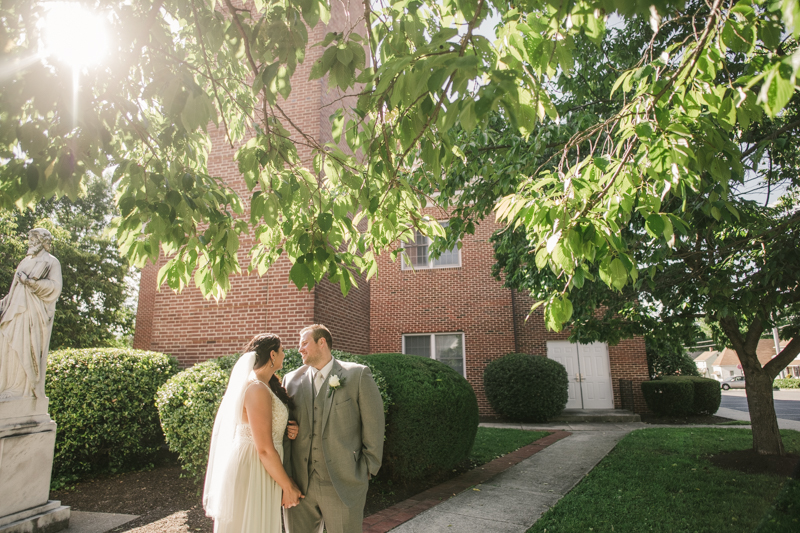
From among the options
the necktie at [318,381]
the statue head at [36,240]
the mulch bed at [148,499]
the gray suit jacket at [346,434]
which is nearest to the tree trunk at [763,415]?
the gray suit jacket at [346,434]

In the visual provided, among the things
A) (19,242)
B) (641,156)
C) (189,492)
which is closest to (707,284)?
(641,156)

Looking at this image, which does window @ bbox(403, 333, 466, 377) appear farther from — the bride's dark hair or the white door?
the bride's dark hair

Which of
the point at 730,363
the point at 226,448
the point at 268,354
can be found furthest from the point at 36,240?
the point at 730,363

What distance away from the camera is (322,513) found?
11.7ft

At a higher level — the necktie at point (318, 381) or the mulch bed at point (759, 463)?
the necktie at point (318, 381)

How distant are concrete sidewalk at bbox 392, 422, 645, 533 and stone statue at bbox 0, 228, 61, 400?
4745mm

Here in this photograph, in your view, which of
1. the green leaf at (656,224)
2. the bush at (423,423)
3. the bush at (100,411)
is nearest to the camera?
the green leaf at (656,224)

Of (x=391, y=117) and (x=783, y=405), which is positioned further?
(x=783, y=405)

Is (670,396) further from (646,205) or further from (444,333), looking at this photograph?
(646,205)

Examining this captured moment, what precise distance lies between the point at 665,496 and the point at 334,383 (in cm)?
525

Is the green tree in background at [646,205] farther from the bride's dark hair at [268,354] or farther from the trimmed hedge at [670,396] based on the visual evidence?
the trimmed hedge at [670,396]

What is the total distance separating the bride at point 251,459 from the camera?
11.3 feet

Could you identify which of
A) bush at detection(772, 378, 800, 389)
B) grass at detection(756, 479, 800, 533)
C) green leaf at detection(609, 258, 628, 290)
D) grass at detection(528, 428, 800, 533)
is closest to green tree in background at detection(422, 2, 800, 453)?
green leaf at detection(609, 258, 628, 290)

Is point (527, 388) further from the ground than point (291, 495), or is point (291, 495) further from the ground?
point (291, 495)
